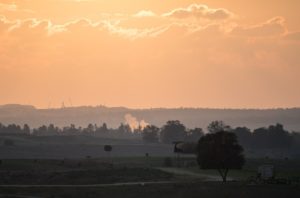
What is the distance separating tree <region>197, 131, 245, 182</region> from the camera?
105500 mm

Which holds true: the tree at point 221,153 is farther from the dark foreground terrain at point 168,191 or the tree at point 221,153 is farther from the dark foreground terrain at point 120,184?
the dark foreground terrain at point 168,191

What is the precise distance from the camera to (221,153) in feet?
346

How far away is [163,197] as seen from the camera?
91.1 metres

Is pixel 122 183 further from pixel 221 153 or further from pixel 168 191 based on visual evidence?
pixel 168 191

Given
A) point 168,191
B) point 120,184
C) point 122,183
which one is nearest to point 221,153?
Answer: point 168,191

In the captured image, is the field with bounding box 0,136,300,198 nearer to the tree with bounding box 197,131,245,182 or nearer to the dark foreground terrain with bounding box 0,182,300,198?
the dark foreground terrain with bounding box 0,182,300,198

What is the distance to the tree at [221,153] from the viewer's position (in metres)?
106

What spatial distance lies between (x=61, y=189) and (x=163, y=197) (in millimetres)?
19435

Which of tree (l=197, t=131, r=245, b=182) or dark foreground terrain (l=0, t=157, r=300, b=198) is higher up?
tree (l=197, t=131, r=245, b=182)

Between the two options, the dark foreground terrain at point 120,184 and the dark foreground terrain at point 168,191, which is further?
the dark foreground terrain at point 120,184

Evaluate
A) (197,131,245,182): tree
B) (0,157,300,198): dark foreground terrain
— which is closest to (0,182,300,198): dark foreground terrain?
(0,157,300,198): dark foreground terrain

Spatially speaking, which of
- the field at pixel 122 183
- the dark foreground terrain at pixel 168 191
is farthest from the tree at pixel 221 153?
the dark foreground terrain at pixel 168 191

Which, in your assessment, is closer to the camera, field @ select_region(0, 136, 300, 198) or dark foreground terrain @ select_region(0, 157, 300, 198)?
dark foreground terrain @ select_region(0, 157, 300, 198)

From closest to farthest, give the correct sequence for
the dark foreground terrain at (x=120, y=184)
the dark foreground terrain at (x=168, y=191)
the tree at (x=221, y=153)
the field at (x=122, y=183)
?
the dark foreground terrain at (x=168, y=191), the dark foreground terrain at (x=120, y=184), the field at (x=122, y=183), the tree at (x=221, y=153)
